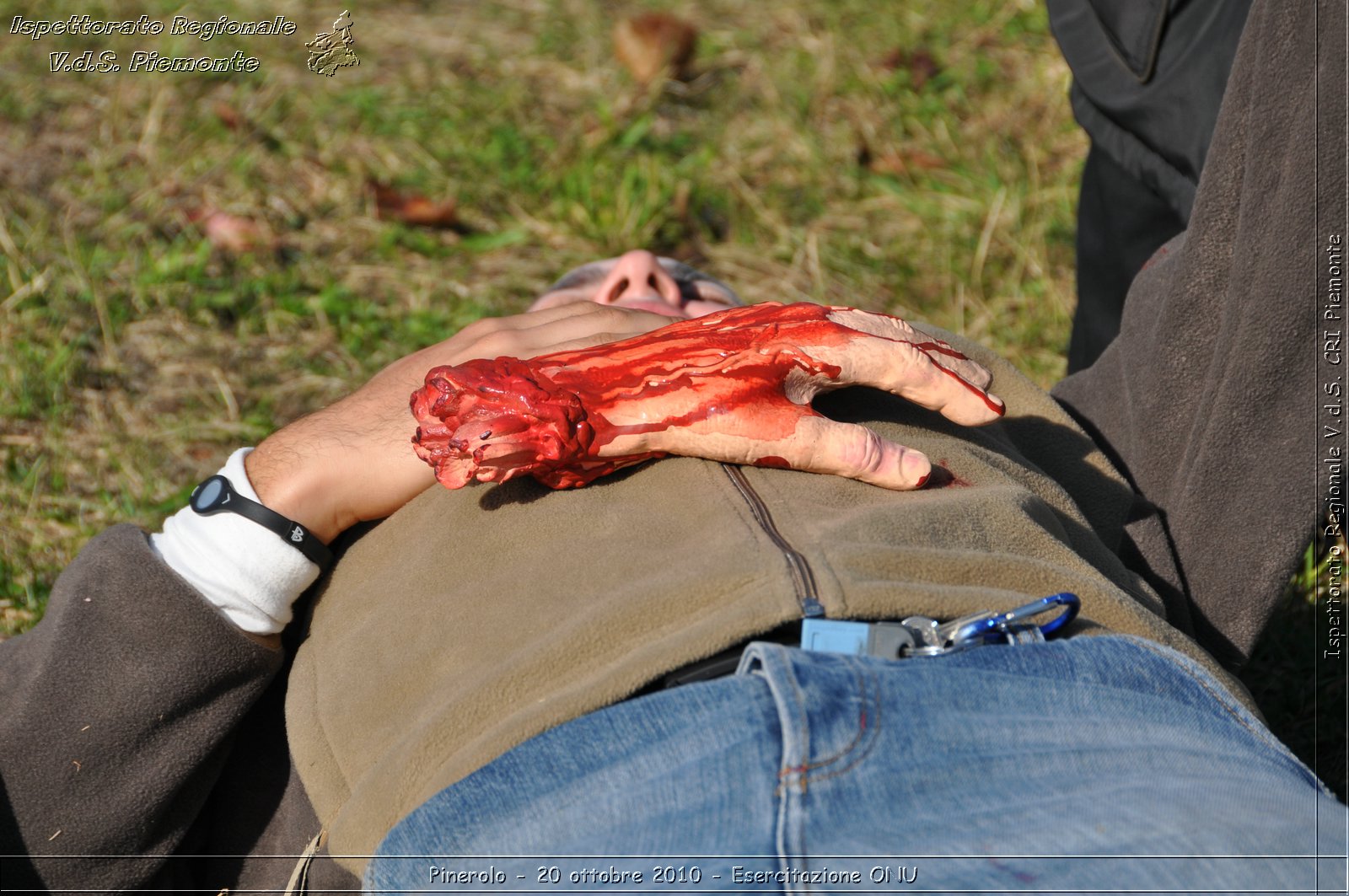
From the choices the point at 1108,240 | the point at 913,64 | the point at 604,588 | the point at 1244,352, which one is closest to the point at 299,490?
the point at 604,588

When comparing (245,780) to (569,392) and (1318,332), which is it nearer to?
(569,392)

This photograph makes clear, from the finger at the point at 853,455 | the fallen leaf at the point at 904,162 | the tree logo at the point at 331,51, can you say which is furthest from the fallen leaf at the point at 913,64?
the finger at the point at 853,455

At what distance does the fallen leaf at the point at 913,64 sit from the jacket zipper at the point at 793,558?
9.13ft

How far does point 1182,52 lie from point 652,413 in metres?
1.15

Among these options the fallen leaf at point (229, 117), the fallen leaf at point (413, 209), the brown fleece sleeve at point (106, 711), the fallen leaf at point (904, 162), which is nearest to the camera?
the brown fleece sleeve at point (106, 711)

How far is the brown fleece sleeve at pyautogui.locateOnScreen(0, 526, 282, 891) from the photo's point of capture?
4.62 feet

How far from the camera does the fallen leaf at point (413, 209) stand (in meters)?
3.12

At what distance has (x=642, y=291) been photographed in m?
1.85

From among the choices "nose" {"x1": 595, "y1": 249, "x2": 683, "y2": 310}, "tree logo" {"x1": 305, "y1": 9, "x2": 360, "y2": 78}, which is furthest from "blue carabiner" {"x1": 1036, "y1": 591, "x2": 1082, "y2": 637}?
"tree logo" {"x1": 305, "y1": 9, "x2": 360, "y2": 78}

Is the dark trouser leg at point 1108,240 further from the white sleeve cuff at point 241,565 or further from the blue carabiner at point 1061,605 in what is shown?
the white sleeve cuff at point 241,565

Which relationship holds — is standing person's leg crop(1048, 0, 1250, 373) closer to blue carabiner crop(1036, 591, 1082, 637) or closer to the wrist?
blue carabiner crop(1036, 591, 1082, 637)

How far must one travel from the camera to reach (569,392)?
132 cm

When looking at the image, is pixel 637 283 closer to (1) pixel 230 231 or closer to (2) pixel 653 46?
(1) pixel 230 231

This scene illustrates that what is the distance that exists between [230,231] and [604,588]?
2.17 meters
